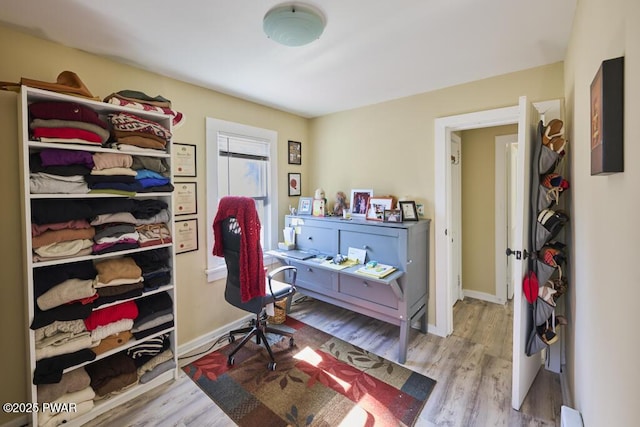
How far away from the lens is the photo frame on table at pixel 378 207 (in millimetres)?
2838

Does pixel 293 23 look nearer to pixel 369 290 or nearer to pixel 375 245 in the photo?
pixel 375 245

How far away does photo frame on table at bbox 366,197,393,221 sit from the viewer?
2838 millimetres

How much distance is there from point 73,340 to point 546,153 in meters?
3.20

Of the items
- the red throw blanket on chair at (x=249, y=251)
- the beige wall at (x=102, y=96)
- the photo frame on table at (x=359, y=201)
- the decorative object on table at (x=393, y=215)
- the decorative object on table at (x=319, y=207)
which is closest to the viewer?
the beige wall at (x=102, y=96)

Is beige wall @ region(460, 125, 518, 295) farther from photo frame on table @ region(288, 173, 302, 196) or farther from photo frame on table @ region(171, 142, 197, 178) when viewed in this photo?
photo frame on table @ region(171, 142, 197, 178)

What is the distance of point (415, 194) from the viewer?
2863 millimetres

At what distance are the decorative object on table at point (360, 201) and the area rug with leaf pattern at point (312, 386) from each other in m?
1.35

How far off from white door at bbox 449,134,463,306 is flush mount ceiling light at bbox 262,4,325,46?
2.39 m

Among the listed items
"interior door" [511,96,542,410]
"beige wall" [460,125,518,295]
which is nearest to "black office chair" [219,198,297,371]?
"interior door" [511,96,542,410]

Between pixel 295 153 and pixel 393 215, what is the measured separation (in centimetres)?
160

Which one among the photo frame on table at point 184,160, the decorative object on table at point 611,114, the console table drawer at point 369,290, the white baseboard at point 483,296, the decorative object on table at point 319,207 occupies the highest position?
the photo frame on table at point 184,160

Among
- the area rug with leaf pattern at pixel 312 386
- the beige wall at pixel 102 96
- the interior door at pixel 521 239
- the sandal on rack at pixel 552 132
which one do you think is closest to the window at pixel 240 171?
the beige wall at pixel 102 96

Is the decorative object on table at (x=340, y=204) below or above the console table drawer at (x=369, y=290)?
above

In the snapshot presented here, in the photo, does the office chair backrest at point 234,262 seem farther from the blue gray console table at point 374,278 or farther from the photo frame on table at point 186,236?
the blue gray console table at point 374,278
